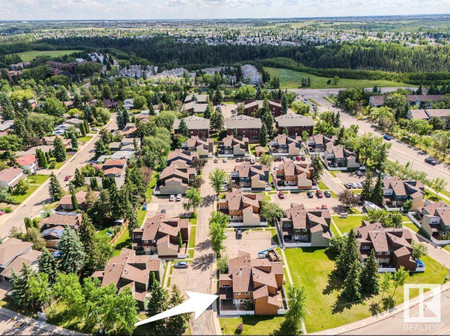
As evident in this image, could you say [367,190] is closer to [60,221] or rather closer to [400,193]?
[400,193]

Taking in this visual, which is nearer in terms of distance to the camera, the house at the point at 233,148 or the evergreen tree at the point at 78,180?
the evergreen tree at the point at 78,180

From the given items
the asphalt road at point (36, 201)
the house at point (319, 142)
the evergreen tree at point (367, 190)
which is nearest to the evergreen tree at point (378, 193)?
the evergreen tree at point (367, 190)

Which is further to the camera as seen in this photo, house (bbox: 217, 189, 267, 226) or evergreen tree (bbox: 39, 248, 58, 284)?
house (bbox: 217, 189, 267, 226)

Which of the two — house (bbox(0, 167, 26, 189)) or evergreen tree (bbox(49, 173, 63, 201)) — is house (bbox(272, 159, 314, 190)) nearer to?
evergreen tree (bbox(49, 173, 63, 201))

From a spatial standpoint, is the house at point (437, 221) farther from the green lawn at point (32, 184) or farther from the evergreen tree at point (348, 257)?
the green lawn at point (32, 184)

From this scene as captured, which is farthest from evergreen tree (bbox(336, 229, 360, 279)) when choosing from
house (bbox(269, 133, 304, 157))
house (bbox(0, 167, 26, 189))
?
house (bbox(0, 167, 26, 189))
